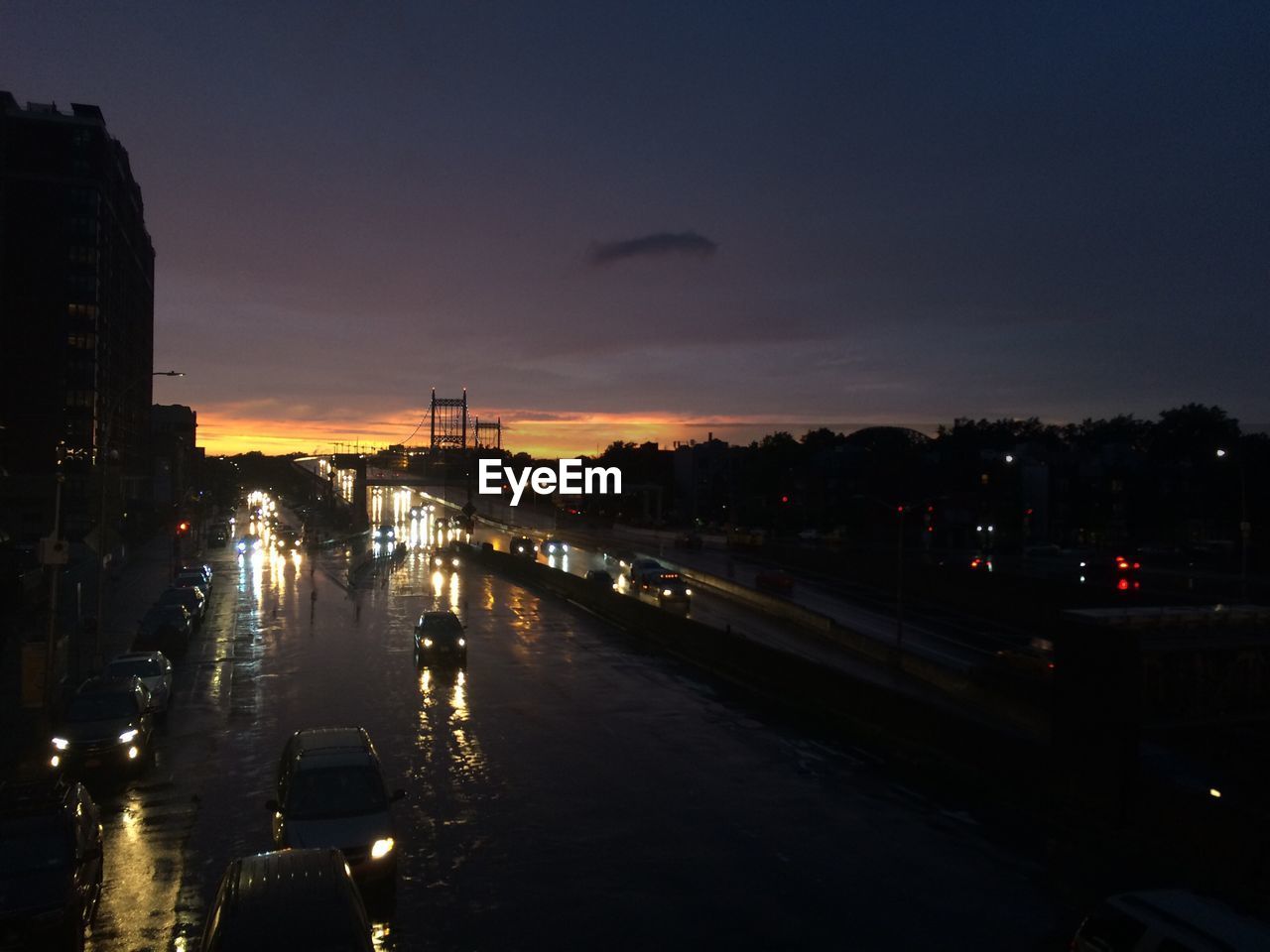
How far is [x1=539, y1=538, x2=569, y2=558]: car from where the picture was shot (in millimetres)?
77363

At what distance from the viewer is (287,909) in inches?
309

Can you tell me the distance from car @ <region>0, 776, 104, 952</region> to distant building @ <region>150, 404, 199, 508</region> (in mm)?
85400

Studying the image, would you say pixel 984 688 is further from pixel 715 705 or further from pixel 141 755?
pixel 141 755

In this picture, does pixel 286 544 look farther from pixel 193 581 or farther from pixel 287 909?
pixel 287 909

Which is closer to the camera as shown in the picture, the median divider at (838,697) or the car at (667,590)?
the median divider at (838,697)

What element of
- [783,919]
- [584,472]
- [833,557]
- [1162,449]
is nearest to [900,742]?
[783,919]

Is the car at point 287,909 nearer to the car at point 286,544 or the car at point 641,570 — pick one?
the car at point 641,570

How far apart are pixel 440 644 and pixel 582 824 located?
1470 cm

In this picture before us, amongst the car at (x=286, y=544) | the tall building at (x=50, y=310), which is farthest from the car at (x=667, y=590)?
the tall building at (x=50, y=310)

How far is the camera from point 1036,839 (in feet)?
47.2

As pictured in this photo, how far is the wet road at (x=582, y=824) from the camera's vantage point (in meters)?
11.3

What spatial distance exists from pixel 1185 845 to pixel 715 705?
1219cm

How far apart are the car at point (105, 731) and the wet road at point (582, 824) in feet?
1.83

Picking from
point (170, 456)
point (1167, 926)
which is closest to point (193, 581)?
point (1167, 926)
